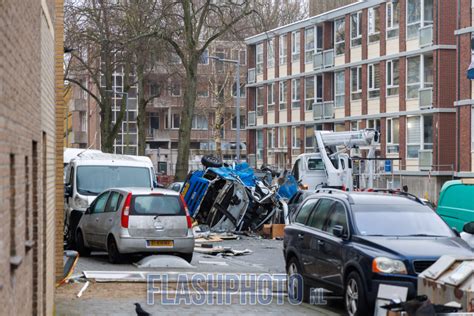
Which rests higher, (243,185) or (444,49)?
(444,49)

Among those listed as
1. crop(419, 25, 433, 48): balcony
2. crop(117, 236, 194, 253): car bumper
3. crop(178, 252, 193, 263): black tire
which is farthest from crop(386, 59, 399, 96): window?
crop(117, 236, 194, 253): car bumper

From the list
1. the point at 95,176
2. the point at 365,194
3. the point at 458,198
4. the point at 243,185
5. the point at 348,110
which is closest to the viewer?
the point at 365,194

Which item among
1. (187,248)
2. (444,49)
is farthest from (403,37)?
(187,248)

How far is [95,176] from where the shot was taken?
25188 mm

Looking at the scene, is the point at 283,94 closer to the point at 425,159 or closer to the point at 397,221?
the point at 425,159

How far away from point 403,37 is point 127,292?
37.3 meters

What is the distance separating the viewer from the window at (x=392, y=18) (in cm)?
5075

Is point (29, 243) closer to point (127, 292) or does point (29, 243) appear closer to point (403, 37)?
point (127, 292)

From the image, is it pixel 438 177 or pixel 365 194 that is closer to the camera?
pixel 365 194

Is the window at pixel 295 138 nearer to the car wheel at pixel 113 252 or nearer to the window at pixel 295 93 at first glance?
the window at pixel 295 93

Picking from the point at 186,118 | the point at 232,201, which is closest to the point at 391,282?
the point at 232,201

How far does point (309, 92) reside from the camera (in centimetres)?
6134

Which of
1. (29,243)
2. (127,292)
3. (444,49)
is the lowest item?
(127,292)

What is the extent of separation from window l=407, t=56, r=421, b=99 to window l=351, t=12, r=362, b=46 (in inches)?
245
